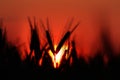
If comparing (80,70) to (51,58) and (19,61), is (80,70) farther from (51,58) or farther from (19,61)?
(19,61)

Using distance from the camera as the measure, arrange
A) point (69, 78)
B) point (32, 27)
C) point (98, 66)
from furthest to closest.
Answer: point (98, 66) → point (32, 27) → point (69, 78)

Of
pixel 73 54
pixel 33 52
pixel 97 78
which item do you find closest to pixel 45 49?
pixel 33 52

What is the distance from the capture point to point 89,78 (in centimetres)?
309

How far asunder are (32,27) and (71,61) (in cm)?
55

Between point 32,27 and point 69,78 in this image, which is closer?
point 69,78

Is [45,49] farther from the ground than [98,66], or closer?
farther from the ground

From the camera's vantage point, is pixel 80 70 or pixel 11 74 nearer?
pixel 11 74

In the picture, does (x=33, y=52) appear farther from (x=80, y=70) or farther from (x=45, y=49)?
(x=80, y=70)

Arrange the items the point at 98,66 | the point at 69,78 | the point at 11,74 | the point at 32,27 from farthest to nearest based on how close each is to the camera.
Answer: the point at 98,66, the point at 32,27, the point at 69,78, the point at 11,74

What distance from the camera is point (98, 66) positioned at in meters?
3.34

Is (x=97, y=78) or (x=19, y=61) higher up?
(x=19, y=61)

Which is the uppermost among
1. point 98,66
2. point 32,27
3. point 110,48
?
point 32,27

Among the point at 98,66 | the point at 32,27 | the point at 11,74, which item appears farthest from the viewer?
the point at 98,66

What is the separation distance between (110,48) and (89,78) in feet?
1.26
